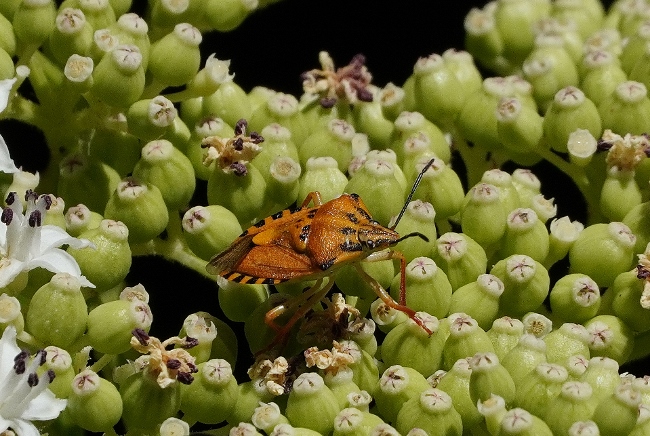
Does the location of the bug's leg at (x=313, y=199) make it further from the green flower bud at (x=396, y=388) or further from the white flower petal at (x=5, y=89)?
the white flower petal at (x=5, y=89)

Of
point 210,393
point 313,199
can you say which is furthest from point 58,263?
point 313,199

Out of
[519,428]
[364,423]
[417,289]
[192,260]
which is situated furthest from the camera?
[192,260]

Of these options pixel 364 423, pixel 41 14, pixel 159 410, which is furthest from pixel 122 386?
pixel 41 14

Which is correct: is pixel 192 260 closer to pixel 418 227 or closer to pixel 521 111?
pixel 418 227

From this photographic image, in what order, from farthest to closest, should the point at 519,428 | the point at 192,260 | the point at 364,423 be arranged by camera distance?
the point at 192,260, the point at 364,423, the point at 519,428

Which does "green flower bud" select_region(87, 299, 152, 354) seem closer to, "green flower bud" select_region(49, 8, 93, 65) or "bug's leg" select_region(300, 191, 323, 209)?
"bug's leg" select_region(300, 191, 323, 209)

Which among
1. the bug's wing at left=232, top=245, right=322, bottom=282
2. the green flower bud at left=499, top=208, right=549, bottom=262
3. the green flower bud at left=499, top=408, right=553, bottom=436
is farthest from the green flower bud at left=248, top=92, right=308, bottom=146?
the green flower bud at left=499, top=408, right=553, bottom=436

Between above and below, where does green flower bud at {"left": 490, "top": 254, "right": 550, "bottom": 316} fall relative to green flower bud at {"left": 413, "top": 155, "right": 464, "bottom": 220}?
below
